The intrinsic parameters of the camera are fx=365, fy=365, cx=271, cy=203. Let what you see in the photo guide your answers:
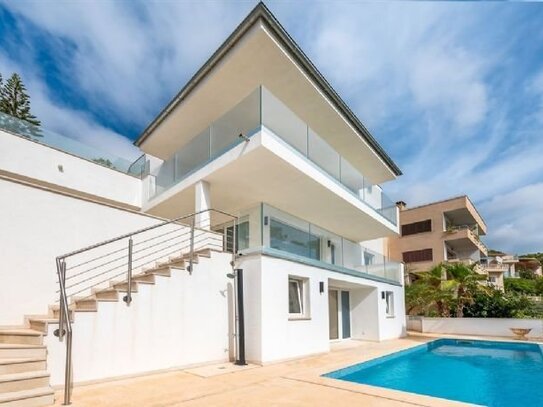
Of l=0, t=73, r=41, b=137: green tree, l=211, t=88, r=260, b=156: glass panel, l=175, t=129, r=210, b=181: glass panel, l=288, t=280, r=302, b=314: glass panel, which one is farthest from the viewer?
l=0, t=73, r=41, b=137: green tree

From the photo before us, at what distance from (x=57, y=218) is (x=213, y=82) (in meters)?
6.55

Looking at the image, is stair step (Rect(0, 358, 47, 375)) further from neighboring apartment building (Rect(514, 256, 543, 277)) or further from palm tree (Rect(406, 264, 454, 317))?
neighboring apartment building (Rect(514, 256, 543, 277))

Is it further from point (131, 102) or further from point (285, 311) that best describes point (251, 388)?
point (131, 102)

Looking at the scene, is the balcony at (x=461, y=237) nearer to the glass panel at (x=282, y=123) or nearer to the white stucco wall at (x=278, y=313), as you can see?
the white stucco wall at (x=278, y=313)

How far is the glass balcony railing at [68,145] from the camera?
1253 cm

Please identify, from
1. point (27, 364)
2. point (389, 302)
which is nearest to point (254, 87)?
point (27, 364)

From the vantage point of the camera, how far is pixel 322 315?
39.7 ft

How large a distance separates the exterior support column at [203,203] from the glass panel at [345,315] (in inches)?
329

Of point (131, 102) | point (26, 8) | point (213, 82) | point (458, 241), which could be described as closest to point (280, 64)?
point (213, 82)

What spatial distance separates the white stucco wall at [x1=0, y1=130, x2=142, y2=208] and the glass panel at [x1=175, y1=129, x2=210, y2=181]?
9.44 feet

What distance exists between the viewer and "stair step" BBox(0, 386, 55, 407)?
504 cm

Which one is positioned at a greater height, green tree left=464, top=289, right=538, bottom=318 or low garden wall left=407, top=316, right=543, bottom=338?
green tree left=464, top=289, right=538, bottom=318

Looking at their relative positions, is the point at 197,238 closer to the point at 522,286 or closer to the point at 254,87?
the point at 254,87

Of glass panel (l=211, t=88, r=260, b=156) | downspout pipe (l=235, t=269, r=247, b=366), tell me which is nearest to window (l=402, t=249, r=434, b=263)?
glass panel (l=211, t=88, r=260, b=156)
